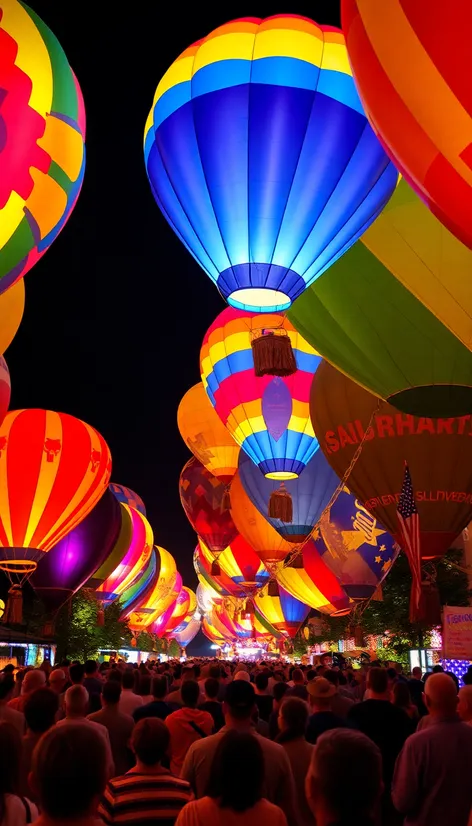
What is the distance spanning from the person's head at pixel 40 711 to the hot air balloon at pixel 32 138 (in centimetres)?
411

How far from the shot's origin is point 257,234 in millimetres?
8234

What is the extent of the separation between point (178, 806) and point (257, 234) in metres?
6.39

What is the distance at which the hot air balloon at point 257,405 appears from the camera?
13.4 metres

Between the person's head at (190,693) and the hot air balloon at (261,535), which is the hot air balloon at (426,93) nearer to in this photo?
the person's head at (190,693)

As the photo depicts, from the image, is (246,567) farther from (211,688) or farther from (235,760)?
(235,760)

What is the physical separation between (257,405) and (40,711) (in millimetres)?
9736

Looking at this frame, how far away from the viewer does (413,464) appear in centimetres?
950

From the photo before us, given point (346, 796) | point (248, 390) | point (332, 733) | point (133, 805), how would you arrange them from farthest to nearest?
1. point (248, 390)
2. point (133, 805)
3. point (332, 733)
4. point (346, 796)

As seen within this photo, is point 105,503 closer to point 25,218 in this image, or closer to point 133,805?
point 25,218

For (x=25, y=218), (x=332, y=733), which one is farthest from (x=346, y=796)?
(x=25, y=218)

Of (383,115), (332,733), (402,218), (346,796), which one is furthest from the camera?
(402,218)

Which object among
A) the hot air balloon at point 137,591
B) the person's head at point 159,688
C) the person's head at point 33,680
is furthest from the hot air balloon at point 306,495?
the hot air balloon at point 137,591

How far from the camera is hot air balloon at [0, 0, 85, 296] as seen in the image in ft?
21.4

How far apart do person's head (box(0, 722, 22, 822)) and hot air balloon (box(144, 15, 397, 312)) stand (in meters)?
6.49
